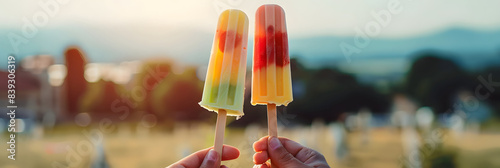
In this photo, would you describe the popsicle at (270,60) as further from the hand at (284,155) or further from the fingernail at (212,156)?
the fingernail at (212,156)

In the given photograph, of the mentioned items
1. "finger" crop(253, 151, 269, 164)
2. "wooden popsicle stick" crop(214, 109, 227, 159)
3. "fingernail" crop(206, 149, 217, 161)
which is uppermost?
"wooden popsicle stick" crop(214, 109, 227, 159)

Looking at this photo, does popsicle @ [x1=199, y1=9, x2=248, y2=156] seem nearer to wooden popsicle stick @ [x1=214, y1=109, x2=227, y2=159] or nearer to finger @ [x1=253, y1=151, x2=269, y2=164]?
wooden popsicle stick @ [x1=214, y1=109, x2=227, y2=159]

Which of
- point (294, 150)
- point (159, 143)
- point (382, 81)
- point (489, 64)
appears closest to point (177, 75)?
point (159, 143)

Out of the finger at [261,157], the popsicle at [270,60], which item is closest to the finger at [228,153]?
the finger at [261,157]

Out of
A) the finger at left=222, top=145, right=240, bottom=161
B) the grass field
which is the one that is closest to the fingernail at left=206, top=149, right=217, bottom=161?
the finger at left=222, top=145, right=240, bottom=161

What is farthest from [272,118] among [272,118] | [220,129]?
[220,129]

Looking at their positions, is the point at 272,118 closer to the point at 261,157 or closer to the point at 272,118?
the point at 272,118
